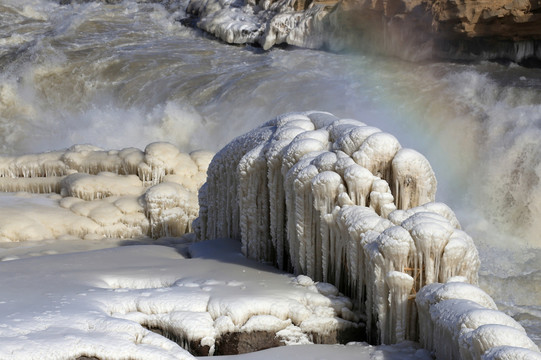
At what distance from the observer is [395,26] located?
16.5 metres

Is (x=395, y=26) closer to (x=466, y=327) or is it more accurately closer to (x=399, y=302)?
(x=399, y=302)

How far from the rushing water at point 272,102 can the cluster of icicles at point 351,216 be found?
6.98 ft

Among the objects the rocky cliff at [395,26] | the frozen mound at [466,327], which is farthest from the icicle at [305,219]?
the rocky cliff at [395,26]

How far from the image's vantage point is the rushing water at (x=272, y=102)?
422 inches

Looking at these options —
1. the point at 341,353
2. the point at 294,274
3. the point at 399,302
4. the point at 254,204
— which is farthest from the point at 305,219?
the point at 341,353

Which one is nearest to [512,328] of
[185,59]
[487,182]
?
[487,182]

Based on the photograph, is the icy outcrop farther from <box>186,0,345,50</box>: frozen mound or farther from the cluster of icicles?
<box>186,0,345,50</box>: frozen mound

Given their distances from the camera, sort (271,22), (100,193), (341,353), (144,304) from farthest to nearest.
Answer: (271,22)
(100,193)
(144,304)
(341,353)

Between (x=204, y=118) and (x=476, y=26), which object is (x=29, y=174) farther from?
(x=476, y=26)

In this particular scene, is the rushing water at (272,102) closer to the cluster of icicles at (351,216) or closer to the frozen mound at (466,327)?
the cluster of icicles at (351,216)

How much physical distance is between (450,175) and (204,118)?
5.96m

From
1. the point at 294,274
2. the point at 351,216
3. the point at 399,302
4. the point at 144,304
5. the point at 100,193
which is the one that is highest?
the point at 351,216

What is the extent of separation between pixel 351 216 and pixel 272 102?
34.8 ft

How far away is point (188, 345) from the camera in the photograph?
4.64 metres
